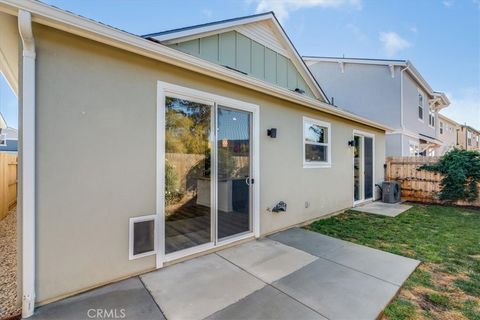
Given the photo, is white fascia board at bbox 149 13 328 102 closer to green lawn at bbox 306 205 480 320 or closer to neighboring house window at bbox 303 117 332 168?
neighboring house window at bbox 303 117 332 168

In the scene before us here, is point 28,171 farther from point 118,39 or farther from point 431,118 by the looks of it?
point 431,118

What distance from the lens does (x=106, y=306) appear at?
230 centimetres

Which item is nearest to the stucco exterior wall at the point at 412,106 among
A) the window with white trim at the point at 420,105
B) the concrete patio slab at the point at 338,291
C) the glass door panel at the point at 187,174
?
the window with white trim at the point at 420,105

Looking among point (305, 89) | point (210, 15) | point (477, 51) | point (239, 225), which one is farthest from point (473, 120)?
point (239, 225)

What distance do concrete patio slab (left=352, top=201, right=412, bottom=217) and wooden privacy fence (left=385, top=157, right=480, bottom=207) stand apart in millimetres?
1661

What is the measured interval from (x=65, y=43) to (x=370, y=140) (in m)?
8.65

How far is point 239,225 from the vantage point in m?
4.18

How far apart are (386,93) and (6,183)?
1396 cm

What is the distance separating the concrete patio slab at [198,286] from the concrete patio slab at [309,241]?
1318 millimetres

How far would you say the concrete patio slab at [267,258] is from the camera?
302 centimetres

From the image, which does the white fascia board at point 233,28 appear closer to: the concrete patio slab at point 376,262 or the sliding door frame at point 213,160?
the sliding door frame at point 213,160

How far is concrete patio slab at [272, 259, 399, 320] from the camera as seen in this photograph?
2.27m

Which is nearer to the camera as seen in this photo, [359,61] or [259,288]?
[259,288]

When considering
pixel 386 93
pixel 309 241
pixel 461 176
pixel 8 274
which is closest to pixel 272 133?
pixel 309 241
